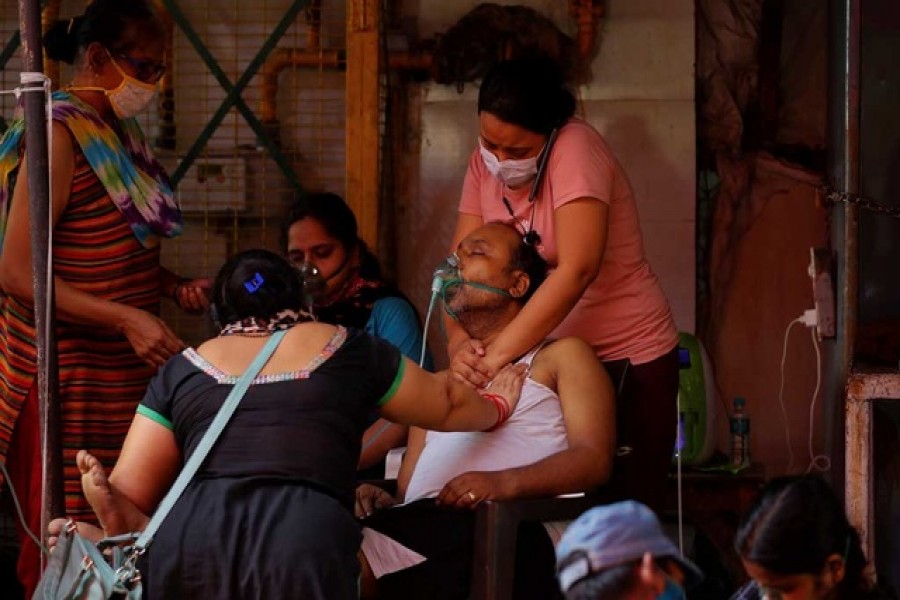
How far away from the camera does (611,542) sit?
2240 mm

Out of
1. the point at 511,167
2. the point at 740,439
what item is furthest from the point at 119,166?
the point at 740,439

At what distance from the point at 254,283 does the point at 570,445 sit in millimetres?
961

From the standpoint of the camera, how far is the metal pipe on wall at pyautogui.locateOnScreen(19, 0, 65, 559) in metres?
3.39

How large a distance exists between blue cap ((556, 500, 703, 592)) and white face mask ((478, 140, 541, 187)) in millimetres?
1779

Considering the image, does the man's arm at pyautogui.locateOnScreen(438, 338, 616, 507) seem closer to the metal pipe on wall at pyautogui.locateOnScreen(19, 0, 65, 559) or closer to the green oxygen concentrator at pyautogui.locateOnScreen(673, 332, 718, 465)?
the metal pipe on wall at pyautogui.locateOnScreen(19, 0, 65, 559)

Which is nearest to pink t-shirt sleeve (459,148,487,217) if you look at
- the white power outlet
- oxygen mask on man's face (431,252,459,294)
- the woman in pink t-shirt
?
the woman in pink t-shirt

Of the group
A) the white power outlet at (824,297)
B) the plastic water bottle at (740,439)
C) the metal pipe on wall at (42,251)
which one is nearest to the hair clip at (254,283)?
the metal pipe on wall at (42,251)

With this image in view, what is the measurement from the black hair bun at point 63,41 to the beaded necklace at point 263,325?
136cm

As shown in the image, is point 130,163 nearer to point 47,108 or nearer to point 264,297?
point 47,108

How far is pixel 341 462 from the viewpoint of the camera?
320 centimetres

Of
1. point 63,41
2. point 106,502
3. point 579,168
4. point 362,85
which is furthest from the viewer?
point 362,85

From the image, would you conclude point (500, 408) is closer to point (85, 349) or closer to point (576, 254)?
point (576, 254)

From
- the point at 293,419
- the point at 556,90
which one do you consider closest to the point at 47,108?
the point at 293,419

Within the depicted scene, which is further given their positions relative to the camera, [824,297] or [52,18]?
[52,18]
